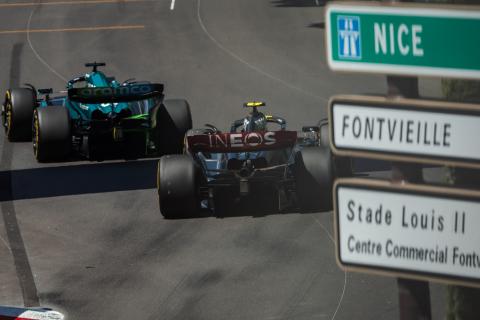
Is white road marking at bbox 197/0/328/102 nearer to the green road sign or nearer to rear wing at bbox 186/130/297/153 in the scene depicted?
rear wing at bbox 186/130/297/153

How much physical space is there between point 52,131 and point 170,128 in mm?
2247

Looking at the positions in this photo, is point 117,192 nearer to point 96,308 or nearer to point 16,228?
Answer: point 16,228

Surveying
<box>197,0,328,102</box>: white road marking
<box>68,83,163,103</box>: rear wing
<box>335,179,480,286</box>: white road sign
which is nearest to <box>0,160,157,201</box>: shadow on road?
<box>68,83,163,103</box>: rear wing

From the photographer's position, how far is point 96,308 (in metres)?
14.2

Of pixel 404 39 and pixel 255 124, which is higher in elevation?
pixel 404 39

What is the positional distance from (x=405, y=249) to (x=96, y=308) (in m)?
8.72

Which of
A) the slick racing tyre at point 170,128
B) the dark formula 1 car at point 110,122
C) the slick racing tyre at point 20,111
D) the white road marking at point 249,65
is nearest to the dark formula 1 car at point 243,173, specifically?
the dark formula 1 car at point 110,122

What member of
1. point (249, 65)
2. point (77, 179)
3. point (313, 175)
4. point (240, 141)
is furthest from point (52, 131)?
point (249, 65)

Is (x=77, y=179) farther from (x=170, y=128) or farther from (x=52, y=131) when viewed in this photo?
(x=170, y=128)

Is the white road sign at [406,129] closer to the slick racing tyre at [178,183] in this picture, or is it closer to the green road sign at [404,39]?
the green road sign at [404,39]

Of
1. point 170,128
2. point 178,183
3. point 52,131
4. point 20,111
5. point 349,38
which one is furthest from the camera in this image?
point 20,111

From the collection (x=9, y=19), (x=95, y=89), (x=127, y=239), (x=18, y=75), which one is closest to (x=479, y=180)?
(x=127, y=239)

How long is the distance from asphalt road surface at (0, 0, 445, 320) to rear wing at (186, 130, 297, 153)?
1088mm

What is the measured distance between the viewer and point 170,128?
70.7 ft
